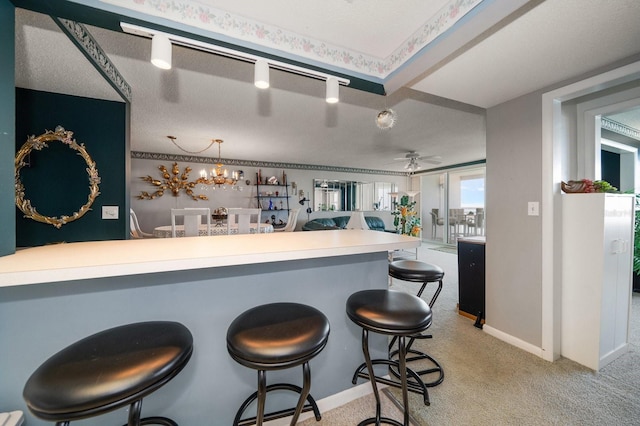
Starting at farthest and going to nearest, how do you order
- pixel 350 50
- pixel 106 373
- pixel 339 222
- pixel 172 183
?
pixel 339 222, pixel 172 183, pixel 350 50, pixel 106 373

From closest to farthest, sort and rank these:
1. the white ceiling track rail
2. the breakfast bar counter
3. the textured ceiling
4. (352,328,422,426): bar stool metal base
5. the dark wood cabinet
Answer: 1. the breakfast bar counter
2. (352,328,422,426): bar stool metal base
3. the white ceiling track rail
4. the textured ceiling
5. the dark wood cabinet

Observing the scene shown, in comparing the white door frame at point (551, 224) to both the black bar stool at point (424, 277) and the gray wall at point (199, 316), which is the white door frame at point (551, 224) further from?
the gray wall at point (199, 316)

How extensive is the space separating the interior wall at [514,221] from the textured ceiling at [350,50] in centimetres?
23

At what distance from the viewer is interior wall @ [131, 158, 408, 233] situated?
561 cm

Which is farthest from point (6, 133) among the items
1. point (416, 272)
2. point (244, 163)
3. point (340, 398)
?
point (244, 163)

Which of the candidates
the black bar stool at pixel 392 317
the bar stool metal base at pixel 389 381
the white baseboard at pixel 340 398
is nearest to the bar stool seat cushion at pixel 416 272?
the black bar stool at pixel 392 317

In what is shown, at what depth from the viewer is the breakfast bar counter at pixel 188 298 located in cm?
92

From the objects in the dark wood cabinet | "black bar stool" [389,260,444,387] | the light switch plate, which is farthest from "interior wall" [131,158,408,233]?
"black bar stool" [389,260,444,387]

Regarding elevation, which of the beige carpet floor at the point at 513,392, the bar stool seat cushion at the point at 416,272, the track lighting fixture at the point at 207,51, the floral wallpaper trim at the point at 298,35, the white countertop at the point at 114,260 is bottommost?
the beige carpet floor at the point at 513,392

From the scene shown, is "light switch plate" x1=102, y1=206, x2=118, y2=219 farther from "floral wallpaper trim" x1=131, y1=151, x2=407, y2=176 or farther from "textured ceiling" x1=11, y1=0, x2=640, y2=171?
"floral wallpaper trim" x1=131, y1=151, x2=407, y2=176

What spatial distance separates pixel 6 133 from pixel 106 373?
1131 millimetres

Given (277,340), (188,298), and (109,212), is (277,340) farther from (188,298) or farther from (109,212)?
(109,212)

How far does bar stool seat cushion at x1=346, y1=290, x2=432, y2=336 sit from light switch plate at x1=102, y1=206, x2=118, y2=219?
7.89 feet

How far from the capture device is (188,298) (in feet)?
3.85
